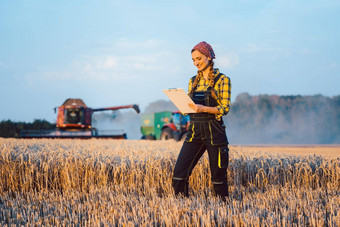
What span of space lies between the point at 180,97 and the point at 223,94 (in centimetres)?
50

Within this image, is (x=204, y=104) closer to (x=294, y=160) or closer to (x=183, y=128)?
(x=294, y=160)

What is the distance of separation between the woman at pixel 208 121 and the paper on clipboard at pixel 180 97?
0.11 metres

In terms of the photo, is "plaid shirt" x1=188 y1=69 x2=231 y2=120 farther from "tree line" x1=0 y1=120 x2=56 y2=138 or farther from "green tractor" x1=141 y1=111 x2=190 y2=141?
"tree line" x1=0 y1=120 x2=56 y2=138

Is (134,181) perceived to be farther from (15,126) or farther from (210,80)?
(15,126)

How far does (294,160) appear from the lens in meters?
6.42

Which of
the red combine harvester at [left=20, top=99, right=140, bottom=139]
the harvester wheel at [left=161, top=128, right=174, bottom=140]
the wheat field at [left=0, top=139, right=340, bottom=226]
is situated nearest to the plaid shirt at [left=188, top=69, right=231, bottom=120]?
the wheat field at [left=0, top=139, right=340, bottom=226]

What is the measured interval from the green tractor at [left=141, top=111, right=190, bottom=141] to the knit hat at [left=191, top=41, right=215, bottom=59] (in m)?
10.5

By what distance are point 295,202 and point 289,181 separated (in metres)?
2.02

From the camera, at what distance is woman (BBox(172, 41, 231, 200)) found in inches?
150

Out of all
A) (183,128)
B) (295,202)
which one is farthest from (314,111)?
(295,202)

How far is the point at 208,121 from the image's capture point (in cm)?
384

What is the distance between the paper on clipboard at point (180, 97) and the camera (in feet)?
11.8

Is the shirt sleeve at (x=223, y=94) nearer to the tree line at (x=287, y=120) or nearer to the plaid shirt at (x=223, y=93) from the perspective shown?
the plaid shirt at (x=223, y=93)

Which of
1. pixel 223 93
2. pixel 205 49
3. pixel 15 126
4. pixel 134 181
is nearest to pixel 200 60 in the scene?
pixel 205 49
